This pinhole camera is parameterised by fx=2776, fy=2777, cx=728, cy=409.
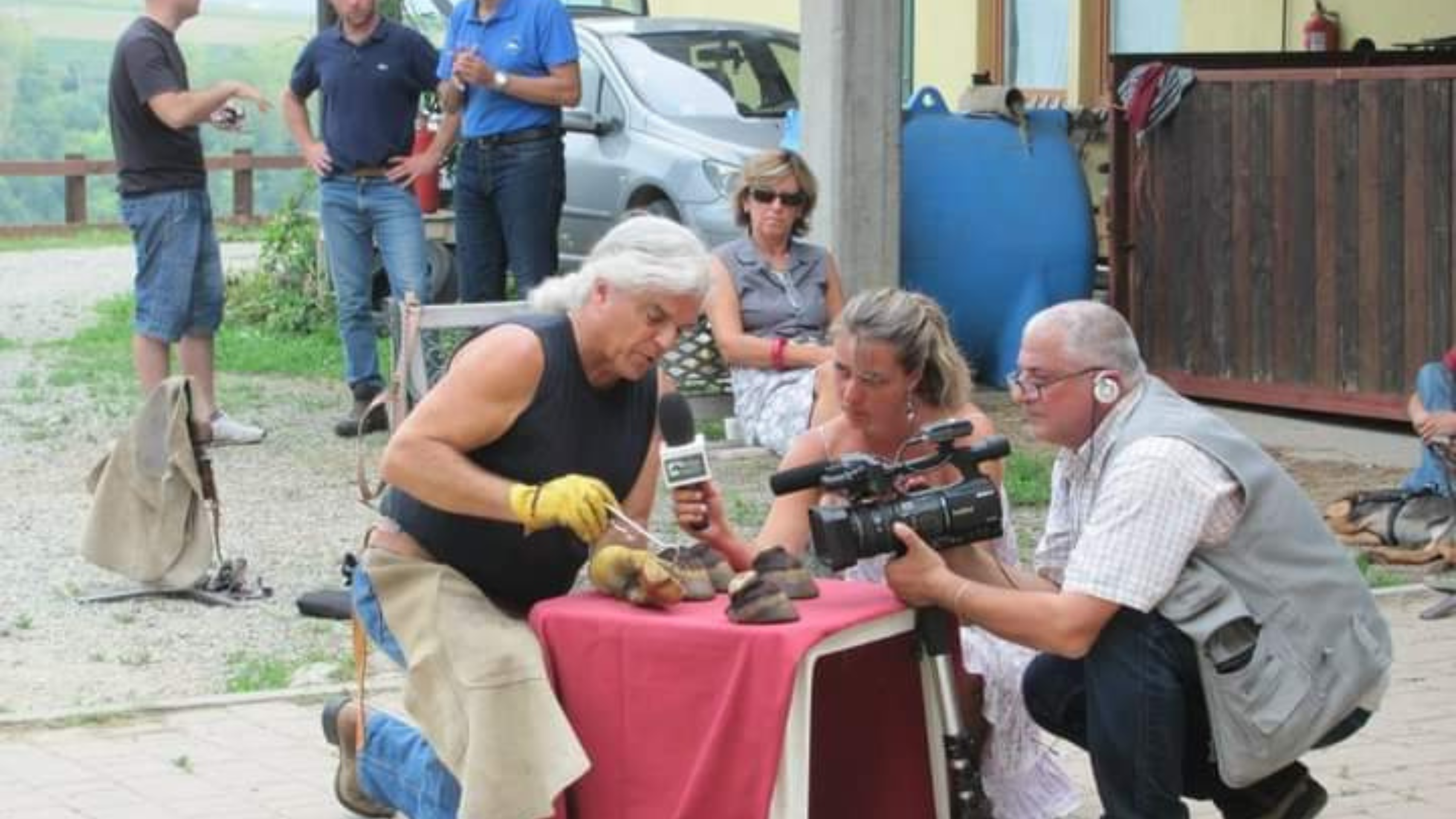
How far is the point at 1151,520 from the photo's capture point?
4.75 meters

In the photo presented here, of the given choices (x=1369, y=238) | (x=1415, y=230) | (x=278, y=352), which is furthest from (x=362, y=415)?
(x=1415, y=230)

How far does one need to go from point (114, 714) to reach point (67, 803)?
2.52 feet

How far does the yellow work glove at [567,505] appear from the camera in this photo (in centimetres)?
487

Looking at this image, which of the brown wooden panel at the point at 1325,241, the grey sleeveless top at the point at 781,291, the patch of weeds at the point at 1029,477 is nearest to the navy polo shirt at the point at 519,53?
the grey sleeveless top at the point at 781,291

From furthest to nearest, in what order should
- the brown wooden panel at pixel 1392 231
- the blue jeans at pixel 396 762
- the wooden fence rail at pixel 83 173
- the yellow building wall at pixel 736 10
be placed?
the wooden fence rail at pixel 83 173 < the yellow building wall at pixel 736 10 < the brown wooden panel at pixel 1392 231 < the blue jeans at pixel 396 762

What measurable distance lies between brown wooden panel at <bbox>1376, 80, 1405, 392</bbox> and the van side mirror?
4010mm

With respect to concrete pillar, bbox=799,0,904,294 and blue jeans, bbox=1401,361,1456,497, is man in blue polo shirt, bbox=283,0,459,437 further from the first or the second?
blue jeans, bbox=1401,361,1456,497

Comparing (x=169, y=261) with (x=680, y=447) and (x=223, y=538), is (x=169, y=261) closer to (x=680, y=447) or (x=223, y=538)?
(x=223, y=538)

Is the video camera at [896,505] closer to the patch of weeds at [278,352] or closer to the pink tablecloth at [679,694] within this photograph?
the pink tablecloth at [679,694]

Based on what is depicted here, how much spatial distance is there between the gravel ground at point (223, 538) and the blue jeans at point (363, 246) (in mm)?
409

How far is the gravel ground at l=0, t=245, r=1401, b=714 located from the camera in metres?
7.31

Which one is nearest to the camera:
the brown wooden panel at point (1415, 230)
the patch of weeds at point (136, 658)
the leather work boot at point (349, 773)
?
the leather work boot at point (349, 773)

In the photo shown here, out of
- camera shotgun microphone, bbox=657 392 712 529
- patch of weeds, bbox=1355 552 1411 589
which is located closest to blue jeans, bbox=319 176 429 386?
patch of weeds, bbox=1355 552 1411 589

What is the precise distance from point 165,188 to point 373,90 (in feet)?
3.32
